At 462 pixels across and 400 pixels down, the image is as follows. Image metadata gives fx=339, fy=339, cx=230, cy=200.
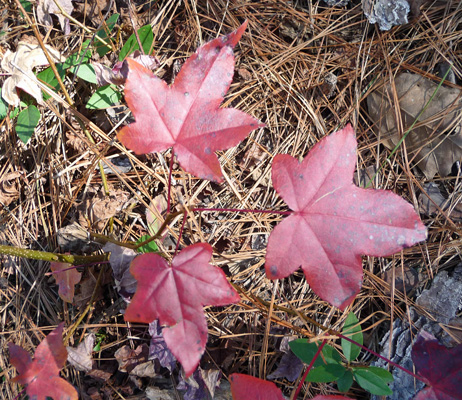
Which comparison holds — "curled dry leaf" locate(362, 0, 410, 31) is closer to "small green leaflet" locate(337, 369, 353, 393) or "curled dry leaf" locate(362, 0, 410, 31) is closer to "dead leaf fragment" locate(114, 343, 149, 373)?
"small green leaflet" locate(337, 369, 353, 393)

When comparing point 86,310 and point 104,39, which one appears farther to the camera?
point 104,39

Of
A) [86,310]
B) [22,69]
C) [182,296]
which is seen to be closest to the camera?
[182,296]

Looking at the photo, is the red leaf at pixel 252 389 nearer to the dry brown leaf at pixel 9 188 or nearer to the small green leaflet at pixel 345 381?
the small green leaflet at pixel 345 381

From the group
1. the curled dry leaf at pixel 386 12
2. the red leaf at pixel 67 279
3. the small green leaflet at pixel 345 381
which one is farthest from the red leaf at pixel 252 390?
the curled dry leaf at pixel 386 12

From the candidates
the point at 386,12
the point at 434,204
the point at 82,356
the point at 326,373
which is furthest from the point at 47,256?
the point at 386,12

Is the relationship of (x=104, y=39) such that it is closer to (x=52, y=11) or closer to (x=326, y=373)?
(x=52, y=11)

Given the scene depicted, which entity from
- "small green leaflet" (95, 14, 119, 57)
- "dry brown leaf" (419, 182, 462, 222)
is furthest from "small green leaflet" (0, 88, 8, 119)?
"dry brown leaf" (419, 182, 462, 222)

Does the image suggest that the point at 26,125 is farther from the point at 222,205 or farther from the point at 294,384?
the point at 294,384
